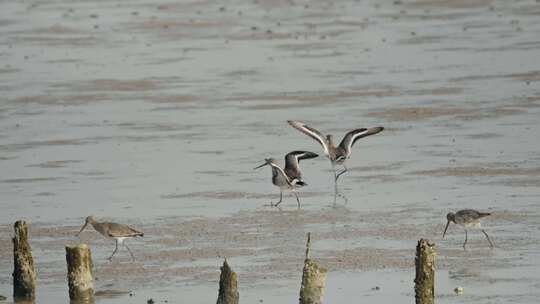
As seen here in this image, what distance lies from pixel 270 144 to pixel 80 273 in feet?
37.6

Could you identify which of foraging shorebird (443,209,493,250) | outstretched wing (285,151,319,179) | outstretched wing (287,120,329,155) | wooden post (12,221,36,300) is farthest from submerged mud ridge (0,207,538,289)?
outstretched wing (287,120,329,155)

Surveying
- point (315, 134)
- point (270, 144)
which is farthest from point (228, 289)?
point (270, 144)

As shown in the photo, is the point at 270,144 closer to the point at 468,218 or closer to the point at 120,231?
the point at 468,218

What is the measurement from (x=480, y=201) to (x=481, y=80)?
43.3 feet

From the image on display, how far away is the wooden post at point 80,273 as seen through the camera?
14852 mm

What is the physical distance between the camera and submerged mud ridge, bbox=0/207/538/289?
17.0 meters

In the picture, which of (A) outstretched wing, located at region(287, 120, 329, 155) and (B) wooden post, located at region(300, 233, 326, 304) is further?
(A) outstretched wing, located at region(287, 120, 329, 155)

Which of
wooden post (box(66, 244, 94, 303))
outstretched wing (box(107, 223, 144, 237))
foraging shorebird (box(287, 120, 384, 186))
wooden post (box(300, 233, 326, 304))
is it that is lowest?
wooden post (box(300, 233, 326, 304))

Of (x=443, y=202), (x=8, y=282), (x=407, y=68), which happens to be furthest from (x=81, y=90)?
(x=8, y=282)

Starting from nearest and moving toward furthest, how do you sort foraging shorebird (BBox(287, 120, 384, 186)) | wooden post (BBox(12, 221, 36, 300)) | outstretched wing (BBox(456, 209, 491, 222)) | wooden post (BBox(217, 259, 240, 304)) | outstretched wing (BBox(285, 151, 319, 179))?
wooden post (BBox(217, 259, 240, 304)) → wooden post (BBox(12, 221, 36, 300)) → outstretched wing (BBox(456, 209, 491, 222)) → outstretched wing (BBox(285, 151, 319, 179)) → foraging shorebird (BBox(287, 120, 384, 186))

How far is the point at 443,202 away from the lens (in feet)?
68.0

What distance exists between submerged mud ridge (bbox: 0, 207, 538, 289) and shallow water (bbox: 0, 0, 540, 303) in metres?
0.05

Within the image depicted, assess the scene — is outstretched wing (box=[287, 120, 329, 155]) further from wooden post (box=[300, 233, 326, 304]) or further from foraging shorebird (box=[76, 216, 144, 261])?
wooden post (box=[300, 233, 326, 304])

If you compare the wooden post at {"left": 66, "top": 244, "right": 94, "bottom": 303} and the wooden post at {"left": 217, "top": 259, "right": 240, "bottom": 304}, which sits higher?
the wooden post at {"left": 66, "top": 244, "right": 94, "bottom": 303}
